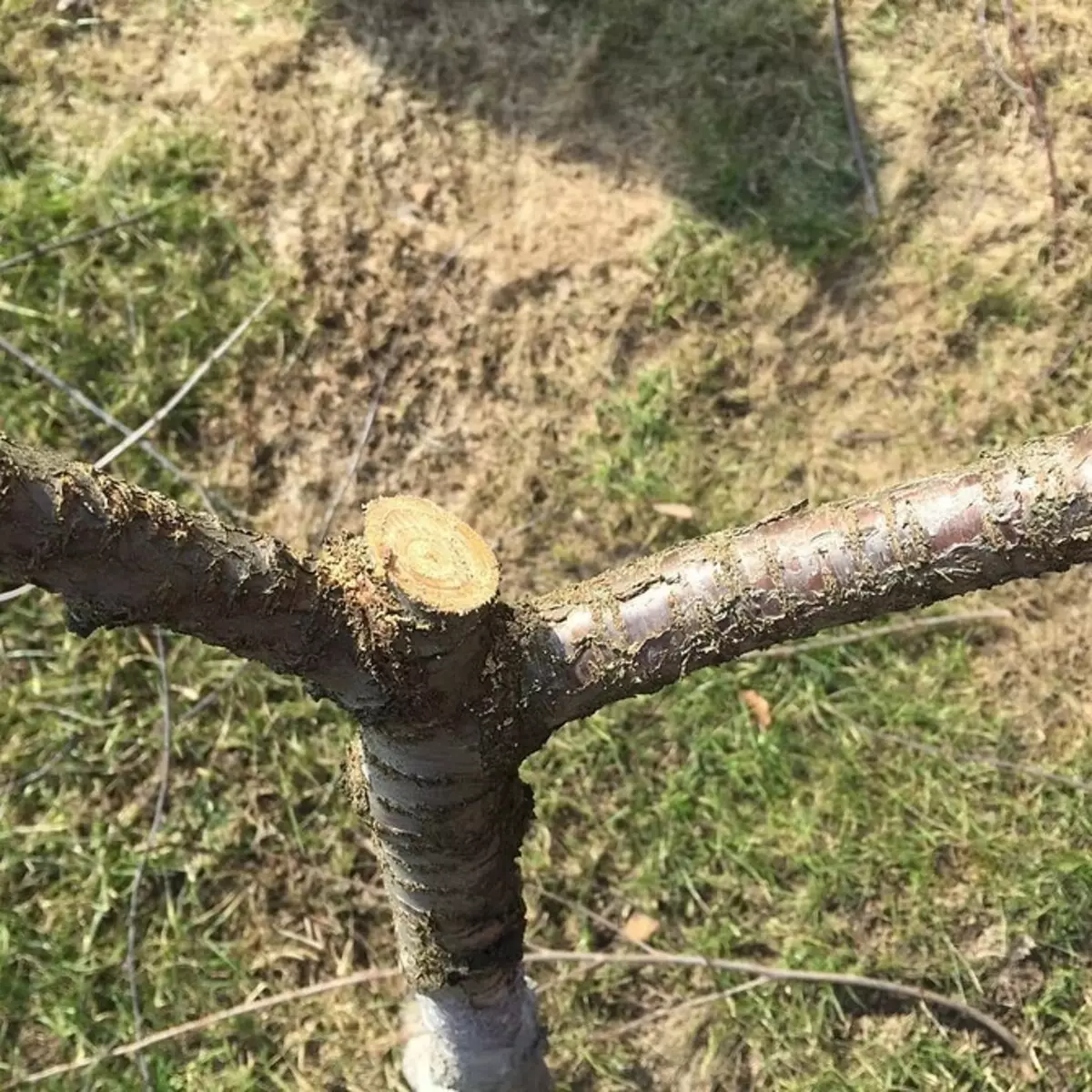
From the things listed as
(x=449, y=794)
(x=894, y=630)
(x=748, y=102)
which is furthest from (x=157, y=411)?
(x=449, y=794)

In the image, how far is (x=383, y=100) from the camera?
280 centimetres

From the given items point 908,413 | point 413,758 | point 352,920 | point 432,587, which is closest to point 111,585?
point 432,587

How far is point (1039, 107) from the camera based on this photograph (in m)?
2.75

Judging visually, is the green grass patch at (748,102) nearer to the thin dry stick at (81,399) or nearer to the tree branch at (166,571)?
the thin dry stick at (81,399)

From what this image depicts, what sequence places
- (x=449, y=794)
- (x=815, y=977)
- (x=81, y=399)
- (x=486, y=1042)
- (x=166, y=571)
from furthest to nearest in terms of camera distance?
(x=81, y=399), (x=815, y=977), (x=486, y=1042), (x=449, y=794), (x=166, y=571)

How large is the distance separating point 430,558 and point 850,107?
6.91 ft

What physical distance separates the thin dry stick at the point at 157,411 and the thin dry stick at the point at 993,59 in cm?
165

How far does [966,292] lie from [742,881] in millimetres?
1273

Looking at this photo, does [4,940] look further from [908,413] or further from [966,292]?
[966,292]

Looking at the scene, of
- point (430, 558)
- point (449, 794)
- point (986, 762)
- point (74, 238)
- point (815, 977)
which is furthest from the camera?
point (74, 238)

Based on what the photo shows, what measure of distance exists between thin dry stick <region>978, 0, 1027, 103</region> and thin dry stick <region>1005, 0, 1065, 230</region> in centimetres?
2

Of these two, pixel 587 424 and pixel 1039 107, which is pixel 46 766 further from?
pixel 1039 107

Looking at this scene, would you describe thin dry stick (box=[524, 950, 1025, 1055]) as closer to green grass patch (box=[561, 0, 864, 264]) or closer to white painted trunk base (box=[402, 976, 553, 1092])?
white painted trunk base (box=[402, 976, 553, 1092])

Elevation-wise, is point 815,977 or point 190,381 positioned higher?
point 190,381
